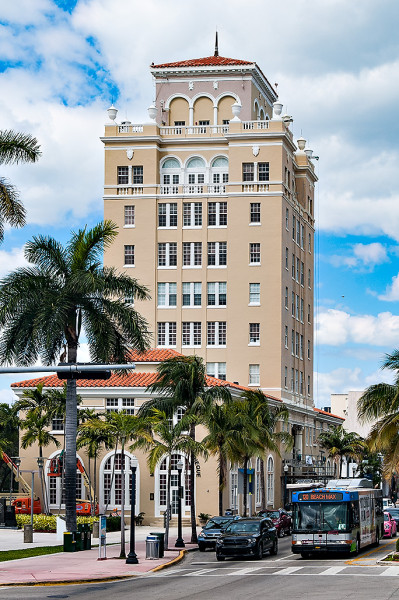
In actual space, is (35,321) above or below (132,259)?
below

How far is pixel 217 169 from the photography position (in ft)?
298

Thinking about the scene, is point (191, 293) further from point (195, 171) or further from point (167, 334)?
point (195, 171)

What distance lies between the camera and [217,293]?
287 feet

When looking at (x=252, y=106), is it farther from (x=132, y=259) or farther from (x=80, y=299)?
(x=80, y=299)

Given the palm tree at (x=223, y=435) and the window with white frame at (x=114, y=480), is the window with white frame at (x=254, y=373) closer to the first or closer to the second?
the window with white frame at (x=114, y=480)

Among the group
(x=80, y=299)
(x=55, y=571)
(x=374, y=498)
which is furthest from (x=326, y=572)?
(x=80, y=299)

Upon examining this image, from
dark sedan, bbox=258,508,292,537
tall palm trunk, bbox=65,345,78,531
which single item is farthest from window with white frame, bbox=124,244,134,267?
tall palm trunk, bbox=65,345,78,531

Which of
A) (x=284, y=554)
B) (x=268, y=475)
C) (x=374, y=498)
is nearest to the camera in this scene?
(x=284, y=554)

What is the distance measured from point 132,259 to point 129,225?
3.02 meters

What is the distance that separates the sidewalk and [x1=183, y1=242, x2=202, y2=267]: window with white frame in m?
42.5

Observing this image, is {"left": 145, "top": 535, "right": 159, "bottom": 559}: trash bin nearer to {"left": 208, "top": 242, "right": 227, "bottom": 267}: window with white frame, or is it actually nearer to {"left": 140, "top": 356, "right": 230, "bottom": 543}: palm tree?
{"left": 140, "top": 356, "right": 230, "bottom": 543}: palm tree

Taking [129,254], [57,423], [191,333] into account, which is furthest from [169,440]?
[129,254]

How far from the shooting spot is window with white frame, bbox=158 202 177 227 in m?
89.8

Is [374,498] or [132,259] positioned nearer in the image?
[374,498]
